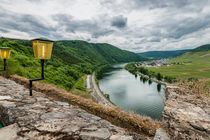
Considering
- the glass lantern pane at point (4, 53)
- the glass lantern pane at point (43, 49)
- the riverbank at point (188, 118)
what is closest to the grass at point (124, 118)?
the riverbank at point (188, 118)

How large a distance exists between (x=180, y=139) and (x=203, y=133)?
0.37 m

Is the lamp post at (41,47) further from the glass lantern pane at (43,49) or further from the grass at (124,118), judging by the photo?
the grass at (124,118)

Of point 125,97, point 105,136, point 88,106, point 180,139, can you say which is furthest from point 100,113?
point 125,97

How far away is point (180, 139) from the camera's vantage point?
1.95 m

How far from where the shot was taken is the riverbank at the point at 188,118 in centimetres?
185

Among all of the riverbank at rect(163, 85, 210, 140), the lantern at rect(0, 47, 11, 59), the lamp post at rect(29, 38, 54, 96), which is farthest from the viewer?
the lantern at rect(0, 47, 11, 59)

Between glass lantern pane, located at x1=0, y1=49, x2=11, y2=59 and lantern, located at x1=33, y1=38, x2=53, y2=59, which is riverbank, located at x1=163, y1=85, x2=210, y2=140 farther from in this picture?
glass lantern pane, located at x1=0, y1=49, x2=11, y2=59

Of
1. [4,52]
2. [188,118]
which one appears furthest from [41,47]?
[4,52]

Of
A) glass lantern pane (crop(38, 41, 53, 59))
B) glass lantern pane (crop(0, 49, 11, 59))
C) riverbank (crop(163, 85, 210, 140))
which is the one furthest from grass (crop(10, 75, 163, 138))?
glass lantern pane (crop(0, 49, 11, 59))

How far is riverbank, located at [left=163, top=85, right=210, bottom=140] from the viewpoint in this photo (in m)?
1.85

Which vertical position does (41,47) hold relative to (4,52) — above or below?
below

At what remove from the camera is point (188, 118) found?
2020 millimetres

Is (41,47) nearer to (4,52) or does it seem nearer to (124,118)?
(124,118)

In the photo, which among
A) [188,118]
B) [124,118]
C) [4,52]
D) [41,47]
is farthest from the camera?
[4,52]
